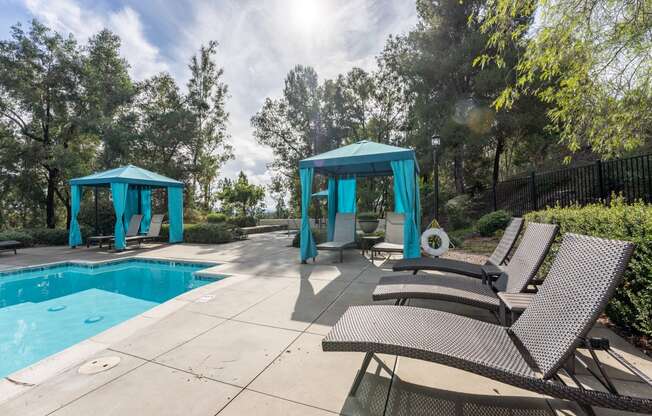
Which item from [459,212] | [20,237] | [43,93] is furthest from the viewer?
[43,93]

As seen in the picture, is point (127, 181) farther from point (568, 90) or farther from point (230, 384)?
point (568, 90)

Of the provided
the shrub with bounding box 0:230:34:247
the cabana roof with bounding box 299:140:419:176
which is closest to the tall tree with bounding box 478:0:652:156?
the cabana roof with bounding box 299:140:419:176

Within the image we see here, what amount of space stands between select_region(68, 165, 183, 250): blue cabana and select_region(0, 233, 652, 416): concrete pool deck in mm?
7556

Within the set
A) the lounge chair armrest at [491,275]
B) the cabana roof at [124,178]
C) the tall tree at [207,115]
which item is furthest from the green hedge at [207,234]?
the lounge chair armrest at [491,275]

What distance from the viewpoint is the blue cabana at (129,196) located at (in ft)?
29.2

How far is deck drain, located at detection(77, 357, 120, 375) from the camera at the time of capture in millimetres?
2049

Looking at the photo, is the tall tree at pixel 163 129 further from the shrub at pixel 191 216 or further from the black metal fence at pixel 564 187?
the black metal fence at pixel 564 187

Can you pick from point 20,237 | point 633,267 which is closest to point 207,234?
point 20,237

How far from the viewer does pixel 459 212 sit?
11328mm

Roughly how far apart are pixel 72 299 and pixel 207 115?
1594 centimetres

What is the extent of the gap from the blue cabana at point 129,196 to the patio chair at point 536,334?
32.4ft

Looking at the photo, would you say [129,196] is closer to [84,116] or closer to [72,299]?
[84,116]

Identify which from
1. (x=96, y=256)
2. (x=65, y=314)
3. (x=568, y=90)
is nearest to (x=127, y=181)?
(x=96, y=256)

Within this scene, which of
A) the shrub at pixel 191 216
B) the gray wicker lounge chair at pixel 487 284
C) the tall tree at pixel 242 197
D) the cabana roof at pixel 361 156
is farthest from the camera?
the tall tree at pixel 242 197
